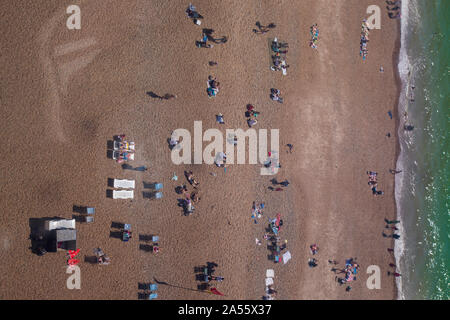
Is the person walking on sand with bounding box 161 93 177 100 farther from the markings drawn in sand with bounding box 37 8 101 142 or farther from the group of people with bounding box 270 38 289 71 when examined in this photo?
the group of people with bounding box 270 38 289 71

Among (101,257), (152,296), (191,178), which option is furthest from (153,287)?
(191,178)

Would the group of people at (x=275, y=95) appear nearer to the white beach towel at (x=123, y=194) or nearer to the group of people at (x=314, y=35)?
the group of people at (x=314, y=35)

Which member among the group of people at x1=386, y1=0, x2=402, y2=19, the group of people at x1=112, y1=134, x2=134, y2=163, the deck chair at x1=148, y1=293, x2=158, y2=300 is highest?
the group of people at x1=386, y1=0, x2=402, y2=19

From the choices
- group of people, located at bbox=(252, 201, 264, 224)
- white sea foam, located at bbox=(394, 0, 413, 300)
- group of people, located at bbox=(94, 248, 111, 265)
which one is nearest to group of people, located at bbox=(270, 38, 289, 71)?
group of people, located at bbox=(252, 201, 264, 224)

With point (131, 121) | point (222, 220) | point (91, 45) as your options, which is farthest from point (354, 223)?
point (91, 45)
